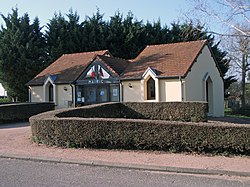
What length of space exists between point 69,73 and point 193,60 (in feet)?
37.0

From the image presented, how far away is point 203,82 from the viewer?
26484mm

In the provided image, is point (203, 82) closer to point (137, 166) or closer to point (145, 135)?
point (145, 135)

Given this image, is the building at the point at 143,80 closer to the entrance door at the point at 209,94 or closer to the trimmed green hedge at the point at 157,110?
the entrance door at the point at 209,94

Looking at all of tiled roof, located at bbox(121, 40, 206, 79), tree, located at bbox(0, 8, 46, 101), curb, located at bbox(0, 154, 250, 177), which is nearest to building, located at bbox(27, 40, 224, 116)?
tiled roof, located at bbox(121, 40, 206, 79)

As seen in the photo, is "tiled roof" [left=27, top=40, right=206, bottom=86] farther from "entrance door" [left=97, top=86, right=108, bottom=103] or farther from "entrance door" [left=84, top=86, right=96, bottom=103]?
"entrance door" [left=97, top=86, right=108, bottom=103]

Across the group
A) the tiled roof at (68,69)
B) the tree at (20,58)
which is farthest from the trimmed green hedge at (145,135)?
the tree at (20,58)

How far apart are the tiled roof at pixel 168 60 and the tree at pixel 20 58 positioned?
1535cm

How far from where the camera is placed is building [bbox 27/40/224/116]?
2408 cm

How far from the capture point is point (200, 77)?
2602 cm

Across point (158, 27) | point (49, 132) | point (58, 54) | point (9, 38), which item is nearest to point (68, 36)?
point (58, 54)

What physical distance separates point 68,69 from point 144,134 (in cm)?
2098

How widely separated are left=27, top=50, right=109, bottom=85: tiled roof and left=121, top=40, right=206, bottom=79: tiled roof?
4.36 m

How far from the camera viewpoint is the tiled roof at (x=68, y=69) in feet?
93.6

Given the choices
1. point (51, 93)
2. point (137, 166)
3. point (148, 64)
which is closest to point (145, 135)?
point (137, 166)
